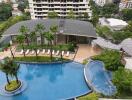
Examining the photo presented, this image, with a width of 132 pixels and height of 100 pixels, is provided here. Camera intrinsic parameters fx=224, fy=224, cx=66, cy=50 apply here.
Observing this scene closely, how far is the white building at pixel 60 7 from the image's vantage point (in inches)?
2894

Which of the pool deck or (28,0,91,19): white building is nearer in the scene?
the pool deck

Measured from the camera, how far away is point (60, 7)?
7431 cm

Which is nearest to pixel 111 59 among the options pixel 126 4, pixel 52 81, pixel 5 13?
pixel 52 81

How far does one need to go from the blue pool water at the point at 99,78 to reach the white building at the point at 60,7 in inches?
1450

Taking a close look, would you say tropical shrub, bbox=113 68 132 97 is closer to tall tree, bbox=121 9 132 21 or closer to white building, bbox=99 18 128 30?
white building, bbox=99 18 128 30

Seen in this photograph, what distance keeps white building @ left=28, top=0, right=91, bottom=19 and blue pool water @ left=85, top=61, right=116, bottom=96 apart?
121 ft

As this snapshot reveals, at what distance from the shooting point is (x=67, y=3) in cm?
7344

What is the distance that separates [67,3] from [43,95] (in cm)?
4585

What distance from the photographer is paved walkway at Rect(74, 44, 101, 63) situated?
1725 inches

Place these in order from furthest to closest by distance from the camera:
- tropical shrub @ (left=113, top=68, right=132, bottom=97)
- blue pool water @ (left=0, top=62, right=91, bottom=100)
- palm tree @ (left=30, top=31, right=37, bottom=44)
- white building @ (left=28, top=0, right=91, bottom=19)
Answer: white building @ (left=28, top=0, right=91, bottom=19), palm tree @ (left=30, top=31, right=37, bottom=44), blue pool water @ (left=0, top=62, right=91, bottom=100), tropical shrub @ (left=113, top=68, right=132, bottom=97)

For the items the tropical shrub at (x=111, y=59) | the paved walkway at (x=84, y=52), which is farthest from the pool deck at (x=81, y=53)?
the tropical shrub at (x=111, y=59)

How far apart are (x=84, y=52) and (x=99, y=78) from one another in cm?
1110

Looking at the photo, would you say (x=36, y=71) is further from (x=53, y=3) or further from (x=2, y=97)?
(x=53, y=3)

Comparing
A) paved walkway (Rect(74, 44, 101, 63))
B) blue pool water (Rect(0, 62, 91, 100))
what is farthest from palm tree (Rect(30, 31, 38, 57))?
paved walkway (Rect(74, 44, 101, 63))
